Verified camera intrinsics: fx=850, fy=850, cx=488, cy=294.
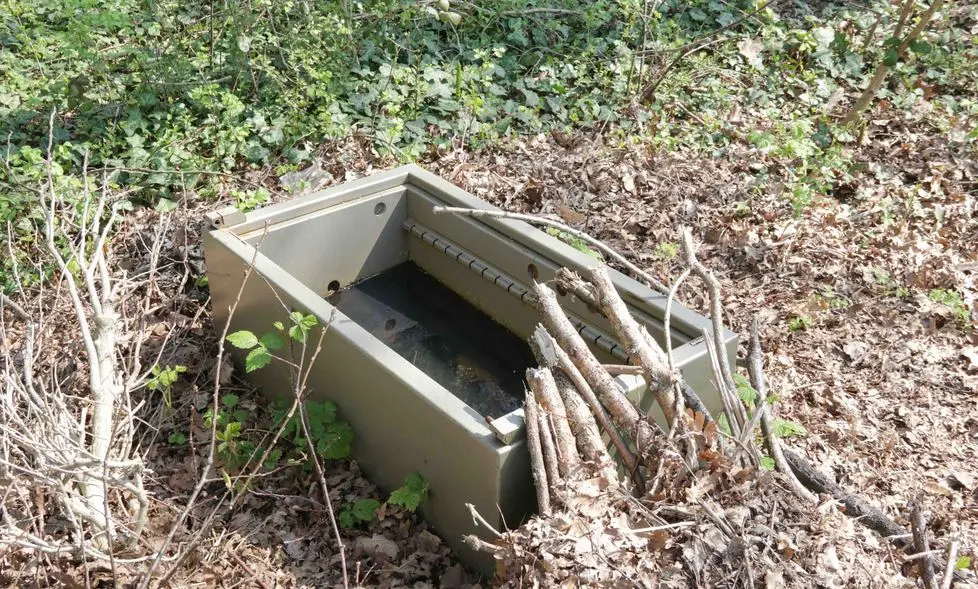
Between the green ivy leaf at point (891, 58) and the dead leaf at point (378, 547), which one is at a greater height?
the green ivy leaf at point (891, 58)

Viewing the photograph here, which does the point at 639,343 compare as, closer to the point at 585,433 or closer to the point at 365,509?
the point at 585,433

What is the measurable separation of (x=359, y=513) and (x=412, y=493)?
326 millimetres

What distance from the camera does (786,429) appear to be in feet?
11.9

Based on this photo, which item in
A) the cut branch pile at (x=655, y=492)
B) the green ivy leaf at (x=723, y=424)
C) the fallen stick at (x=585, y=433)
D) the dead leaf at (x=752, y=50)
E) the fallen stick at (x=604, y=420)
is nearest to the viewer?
the cut branch pile at (x=655, y=492)

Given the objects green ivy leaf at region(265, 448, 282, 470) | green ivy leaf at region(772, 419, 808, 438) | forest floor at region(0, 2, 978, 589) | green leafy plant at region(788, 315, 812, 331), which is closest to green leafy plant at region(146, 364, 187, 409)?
forest floor at region(0, 2, 978, 589)

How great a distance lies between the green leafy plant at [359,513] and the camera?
342 centimetres

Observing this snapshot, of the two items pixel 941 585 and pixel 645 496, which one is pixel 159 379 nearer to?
pixel 645 496

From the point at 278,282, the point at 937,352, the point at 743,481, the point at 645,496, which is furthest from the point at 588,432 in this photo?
the point at 937,352

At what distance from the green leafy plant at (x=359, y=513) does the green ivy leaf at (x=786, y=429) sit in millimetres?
1695

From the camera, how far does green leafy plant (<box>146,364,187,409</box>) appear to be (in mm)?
3638

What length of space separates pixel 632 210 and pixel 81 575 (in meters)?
3.54

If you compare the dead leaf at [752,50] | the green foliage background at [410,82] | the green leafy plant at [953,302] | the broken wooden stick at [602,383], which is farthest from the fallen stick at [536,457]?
the dead leaf at [752,50]

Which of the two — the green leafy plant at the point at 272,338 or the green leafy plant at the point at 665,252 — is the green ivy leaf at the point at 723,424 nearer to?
the green leafy plant at the point at 665,252

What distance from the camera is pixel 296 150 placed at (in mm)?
5504
